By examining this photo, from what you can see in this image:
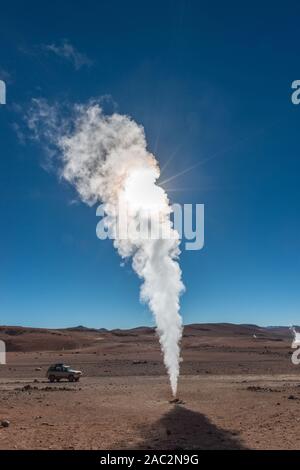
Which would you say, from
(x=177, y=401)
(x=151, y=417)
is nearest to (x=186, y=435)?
(x=151, y=417)

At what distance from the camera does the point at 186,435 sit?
21047mm

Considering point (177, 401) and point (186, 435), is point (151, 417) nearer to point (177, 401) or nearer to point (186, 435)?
point (186, 435)

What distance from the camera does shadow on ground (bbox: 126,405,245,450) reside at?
63.1 ft

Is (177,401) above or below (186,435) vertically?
below

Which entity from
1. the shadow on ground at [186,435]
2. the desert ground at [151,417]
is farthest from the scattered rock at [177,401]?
the shadow on ground at [186,435]

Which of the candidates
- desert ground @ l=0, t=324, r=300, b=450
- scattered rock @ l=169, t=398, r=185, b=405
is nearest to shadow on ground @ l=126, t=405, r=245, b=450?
desert ground @ l=0, t=324, r=300, b=450

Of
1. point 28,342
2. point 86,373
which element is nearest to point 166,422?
point 86,373

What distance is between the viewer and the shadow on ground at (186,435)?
19219 millimetres

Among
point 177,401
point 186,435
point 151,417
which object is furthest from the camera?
point 177,401

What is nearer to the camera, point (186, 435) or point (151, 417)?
point (186, 435)

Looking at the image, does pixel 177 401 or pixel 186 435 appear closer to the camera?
pixel 186 435

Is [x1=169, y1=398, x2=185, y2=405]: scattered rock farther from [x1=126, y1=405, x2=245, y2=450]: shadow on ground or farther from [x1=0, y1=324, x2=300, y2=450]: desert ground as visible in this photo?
[x1=126, y1=405, x2=245, y2=450]: shadow on ground

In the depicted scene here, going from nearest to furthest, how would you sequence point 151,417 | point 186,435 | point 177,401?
point 186,435 < point 151,417 < point 177,401
